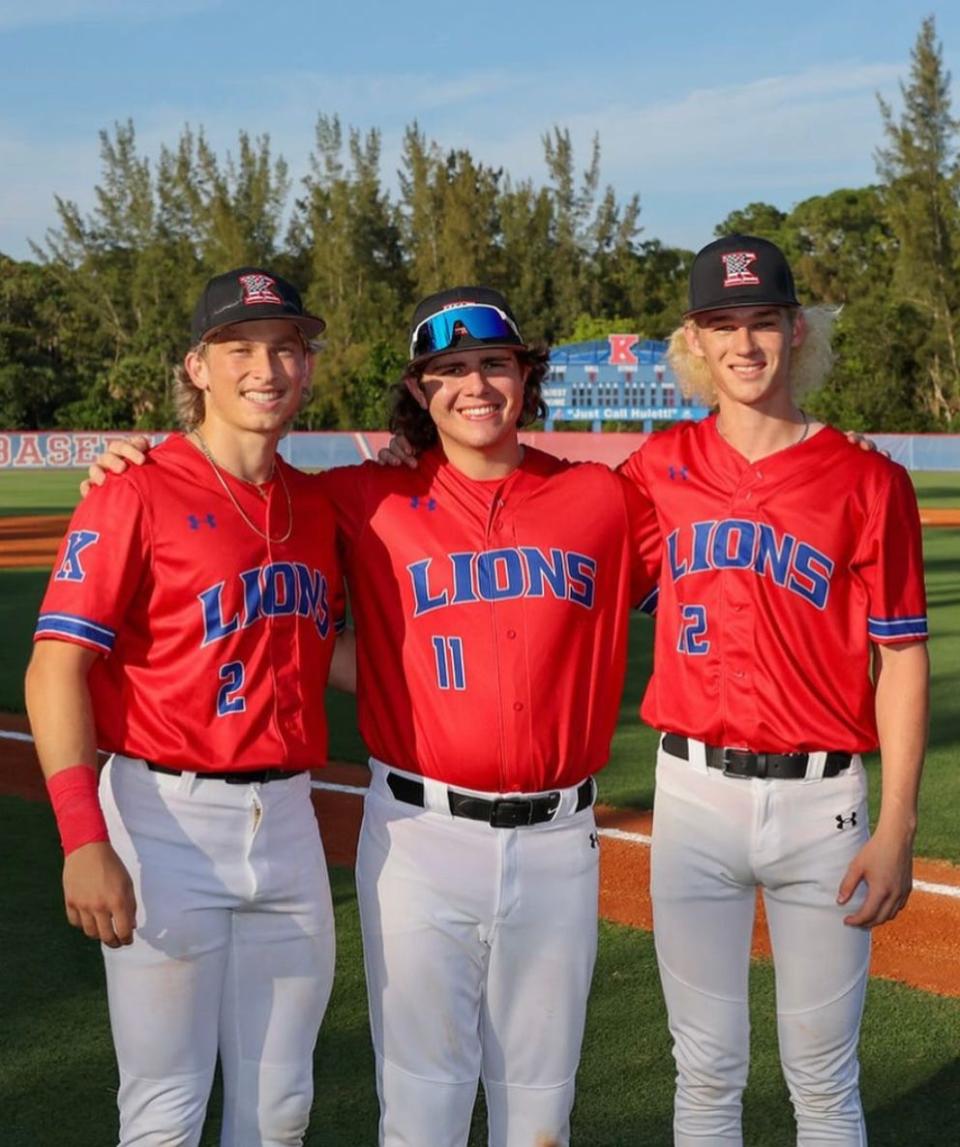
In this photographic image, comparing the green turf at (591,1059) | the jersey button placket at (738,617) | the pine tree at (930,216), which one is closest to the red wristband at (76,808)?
the jersey button placket at (738,617)

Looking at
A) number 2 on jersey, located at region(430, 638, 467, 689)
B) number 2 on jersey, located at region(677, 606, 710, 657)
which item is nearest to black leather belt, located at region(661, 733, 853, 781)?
number 2 on jersey, located at region(677, 606, 710, 657)

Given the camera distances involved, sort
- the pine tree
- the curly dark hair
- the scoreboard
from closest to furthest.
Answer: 1. the curly dark hair
2. the scoreboard
3. the pine tree

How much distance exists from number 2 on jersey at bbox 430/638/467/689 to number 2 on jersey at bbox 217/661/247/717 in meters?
0.48

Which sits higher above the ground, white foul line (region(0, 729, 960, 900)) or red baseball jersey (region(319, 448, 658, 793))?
red baseball jersey (region(319, 448, 658, 793))

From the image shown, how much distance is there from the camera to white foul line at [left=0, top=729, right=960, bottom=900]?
653cm

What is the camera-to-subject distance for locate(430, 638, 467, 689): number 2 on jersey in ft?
11.4

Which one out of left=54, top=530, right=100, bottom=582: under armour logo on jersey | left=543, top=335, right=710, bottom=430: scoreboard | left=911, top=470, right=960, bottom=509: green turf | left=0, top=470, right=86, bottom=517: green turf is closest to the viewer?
left=54, top=530, right=100, bottom=582: under armour logo on jersey

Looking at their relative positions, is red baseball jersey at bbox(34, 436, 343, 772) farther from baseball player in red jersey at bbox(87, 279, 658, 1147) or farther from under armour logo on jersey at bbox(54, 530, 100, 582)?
baseball player in red jersey at bbox(87, 279, 658, 1147)

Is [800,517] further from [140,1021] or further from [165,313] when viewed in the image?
[165,313]

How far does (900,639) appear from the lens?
354 cm

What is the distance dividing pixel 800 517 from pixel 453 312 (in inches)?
39.5

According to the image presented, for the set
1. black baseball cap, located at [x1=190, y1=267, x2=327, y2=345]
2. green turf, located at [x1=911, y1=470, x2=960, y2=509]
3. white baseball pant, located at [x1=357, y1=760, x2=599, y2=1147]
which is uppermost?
black baseball cap, located at [x1=190, y1=267, x2=327, y2=345]

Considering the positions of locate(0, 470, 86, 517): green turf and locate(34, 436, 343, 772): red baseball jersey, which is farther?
locate(0, 470, 86, 517): green turf

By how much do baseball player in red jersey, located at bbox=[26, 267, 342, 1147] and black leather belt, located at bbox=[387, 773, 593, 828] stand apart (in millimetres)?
262
